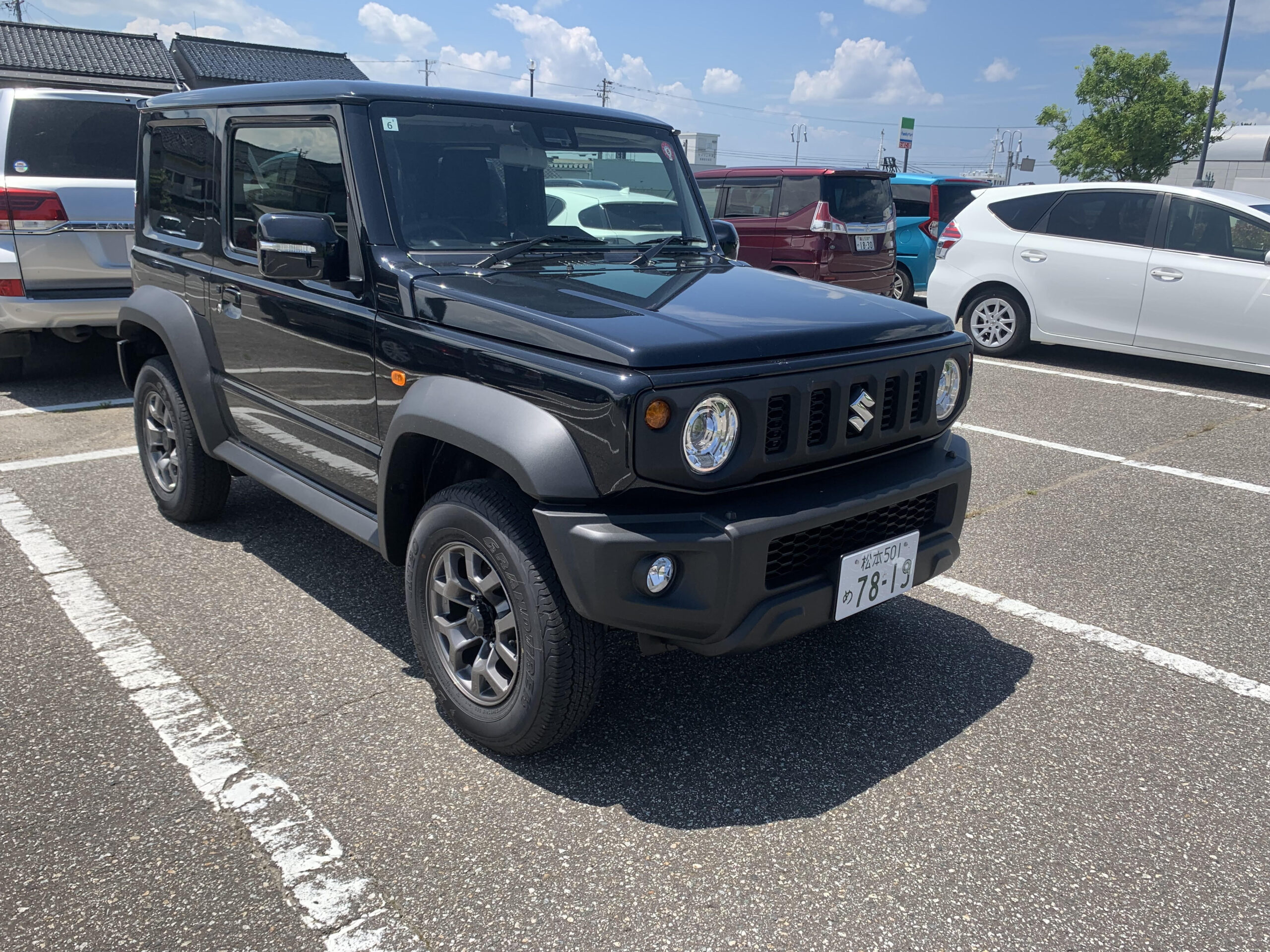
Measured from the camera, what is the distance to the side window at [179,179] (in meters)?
4.03

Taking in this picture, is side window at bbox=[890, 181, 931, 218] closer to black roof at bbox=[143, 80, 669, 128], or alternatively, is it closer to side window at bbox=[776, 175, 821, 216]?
side window at bbox=[776, 175, 821, 216]

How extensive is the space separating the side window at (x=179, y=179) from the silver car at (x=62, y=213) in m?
2.27

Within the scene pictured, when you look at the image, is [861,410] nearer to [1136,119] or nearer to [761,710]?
[761,710]

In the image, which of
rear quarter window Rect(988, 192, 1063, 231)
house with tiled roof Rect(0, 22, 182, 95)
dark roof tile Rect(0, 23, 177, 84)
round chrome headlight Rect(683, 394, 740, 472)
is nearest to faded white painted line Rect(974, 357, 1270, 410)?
rear quarter window Rect(988, 192, 1063, 231)

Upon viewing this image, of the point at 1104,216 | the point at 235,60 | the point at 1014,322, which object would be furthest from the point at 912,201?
the point at 235,60

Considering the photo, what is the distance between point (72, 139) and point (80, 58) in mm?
18742

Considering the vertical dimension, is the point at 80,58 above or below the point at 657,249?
above

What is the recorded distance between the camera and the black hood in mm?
2455

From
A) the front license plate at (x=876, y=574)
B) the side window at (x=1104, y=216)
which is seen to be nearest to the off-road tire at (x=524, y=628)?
the front license plate at (x=876, y=574)

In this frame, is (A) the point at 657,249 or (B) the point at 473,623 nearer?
(B) the point at 473,623

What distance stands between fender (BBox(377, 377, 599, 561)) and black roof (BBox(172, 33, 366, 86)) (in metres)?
22.9

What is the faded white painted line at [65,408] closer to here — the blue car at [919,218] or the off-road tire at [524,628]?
the off-road tire at [524,628]

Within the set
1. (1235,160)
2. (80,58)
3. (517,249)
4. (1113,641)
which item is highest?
(1235,160)

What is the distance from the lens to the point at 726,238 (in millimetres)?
4082
